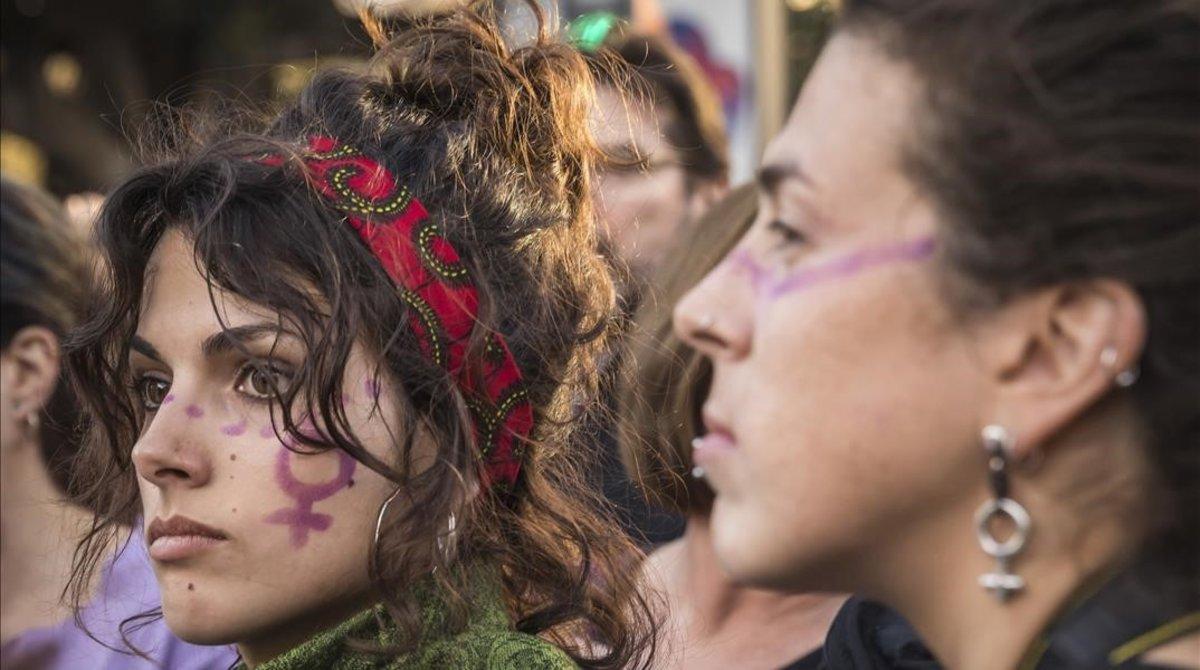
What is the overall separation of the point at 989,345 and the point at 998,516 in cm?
17

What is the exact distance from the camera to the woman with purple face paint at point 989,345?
1394 millimetres

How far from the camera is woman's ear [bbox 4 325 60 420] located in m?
3.45

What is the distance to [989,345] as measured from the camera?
1445 mm

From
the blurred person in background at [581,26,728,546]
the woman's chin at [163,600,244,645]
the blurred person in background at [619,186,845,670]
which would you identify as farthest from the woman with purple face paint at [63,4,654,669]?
the blurred person in background at [581,26,728,546]

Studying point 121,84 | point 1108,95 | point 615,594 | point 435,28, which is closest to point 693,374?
point 615,594

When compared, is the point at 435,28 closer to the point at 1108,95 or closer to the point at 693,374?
the point at 693,374

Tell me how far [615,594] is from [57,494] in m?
1.56

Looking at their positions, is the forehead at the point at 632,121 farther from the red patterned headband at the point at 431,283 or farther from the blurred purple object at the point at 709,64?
the blurred purple object at the point at 709,64

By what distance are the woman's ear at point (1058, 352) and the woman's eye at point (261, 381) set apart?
1095 mm

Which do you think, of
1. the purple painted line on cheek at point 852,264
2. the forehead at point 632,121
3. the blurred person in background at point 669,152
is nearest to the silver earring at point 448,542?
the purple painted line on cheek at point 852,264

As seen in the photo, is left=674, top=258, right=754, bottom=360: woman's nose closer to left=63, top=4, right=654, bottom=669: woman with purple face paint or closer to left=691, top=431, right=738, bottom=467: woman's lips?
left=691, top=431, right=738, bottom=467: woman's lips

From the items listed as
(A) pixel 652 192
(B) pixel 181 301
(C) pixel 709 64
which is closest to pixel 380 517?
(B) pixel 181 301

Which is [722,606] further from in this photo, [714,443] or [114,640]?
[714,443]

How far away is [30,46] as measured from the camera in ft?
34.6
